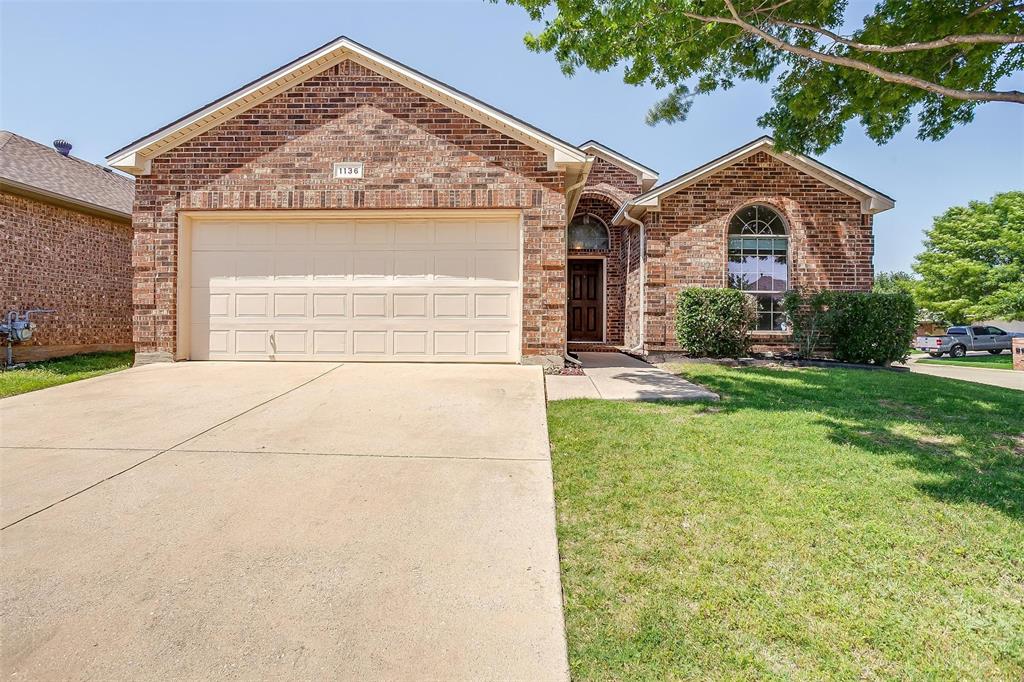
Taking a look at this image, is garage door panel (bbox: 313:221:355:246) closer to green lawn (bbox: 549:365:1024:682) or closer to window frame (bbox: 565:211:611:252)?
green lawn (bbox: 549:365:1024:682)

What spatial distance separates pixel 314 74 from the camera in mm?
8344

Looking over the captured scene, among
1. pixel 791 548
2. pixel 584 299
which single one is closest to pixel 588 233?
pixel 584 299

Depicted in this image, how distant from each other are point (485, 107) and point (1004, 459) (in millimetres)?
7942

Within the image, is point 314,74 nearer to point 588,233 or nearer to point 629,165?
point 588,233

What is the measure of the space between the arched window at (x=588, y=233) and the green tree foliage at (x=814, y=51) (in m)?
6.10


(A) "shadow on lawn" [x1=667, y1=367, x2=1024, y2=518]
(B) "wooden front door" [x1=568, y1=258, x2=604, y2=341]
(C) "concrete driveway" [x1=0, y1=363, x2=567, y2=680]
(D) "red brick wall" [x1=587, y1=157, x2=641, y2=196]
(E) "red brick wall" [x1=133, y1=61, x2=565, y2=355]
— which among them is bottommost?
(C) "concrete driveway" [x1=0, y1=363, x2=567, y2=680]

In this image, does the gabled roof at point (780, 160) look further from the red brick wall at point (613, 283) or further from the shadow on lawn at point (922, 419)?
the shadow on lawn at point (922, 419)

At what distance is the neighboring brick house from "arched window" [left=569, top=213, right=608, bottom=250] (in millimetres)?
11819

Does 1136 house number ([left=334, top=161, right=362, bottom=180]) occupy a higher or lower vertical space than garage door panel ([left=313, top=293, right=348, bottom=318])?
higher

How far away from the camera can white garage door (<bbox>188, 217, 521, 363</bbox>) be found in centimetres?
836

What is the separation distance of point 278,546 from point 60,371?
9.84 metres

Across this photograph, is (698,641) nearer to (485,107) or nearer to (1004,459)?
(1004,459)

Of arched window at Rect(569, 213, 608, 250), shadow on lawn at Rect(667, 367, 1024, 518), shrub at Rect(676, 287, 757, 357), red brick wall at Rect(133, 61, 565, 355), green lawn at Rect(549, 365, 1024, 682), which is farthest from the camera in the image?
arched window at Rect(569, 213, 608, 250)

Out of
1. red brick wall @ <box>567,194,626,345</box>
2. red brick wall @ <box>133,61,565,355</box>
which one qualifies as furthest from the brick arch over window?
red brick wall @ <box>133,61,565,355</box>
